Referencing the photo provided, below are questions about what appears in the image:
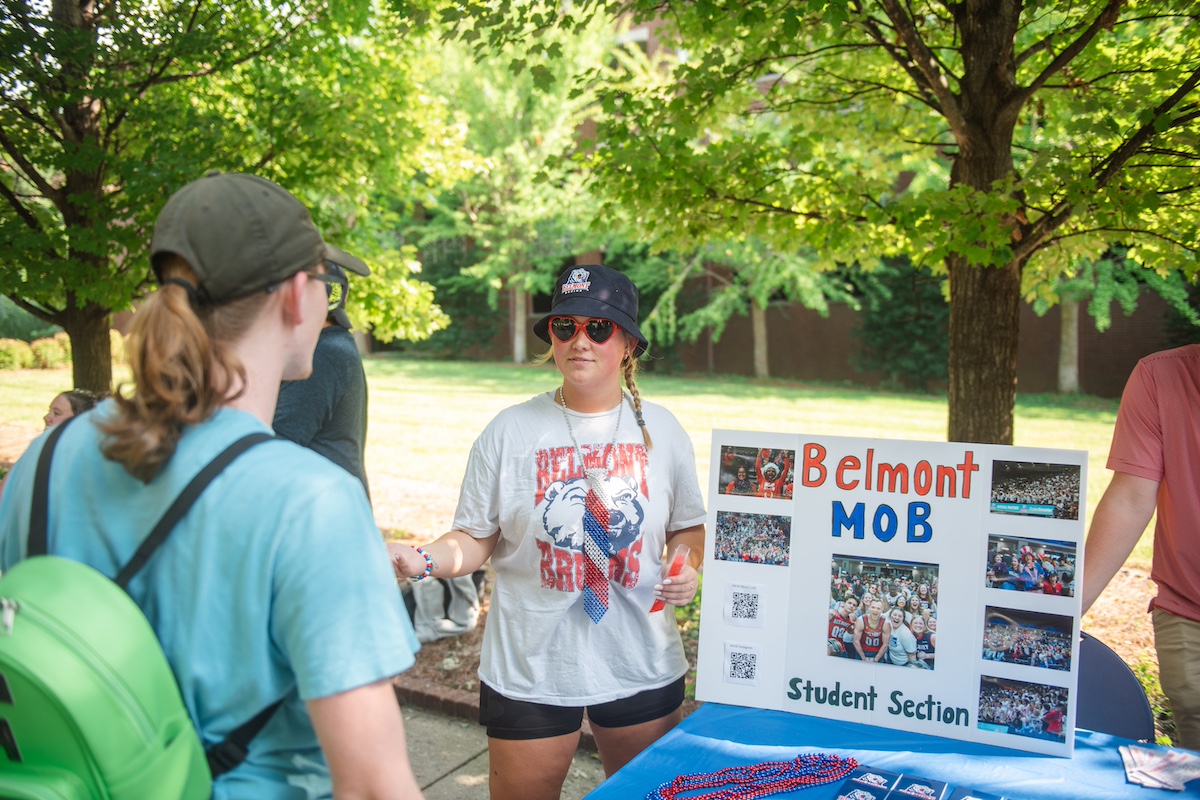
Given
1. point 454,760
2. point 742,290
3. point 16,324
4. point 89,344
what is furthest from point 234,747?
point 16,324

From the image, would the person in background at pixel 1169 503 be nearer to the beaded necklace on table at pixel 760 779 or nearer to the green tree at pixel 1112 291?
the beaded necklace on table at pixel 760 779

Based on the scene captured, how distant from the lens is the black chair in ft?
8.05

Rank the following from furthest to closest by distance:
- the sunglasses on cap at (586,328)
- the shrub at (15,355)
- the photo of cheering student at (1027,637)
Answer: the shrub at (15,355) → the sunglasses on cap at (586,328) → the photo of cheering student at (1027,637)

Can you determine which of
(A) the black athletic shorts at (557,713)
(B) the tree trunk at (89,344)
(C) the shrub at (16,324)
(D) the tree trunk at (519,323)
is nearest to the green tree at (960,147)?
(A) the black athletic shorts at (557,713)

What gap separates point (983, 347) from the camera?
4027mm

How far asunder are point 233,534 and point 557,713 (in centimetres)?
142

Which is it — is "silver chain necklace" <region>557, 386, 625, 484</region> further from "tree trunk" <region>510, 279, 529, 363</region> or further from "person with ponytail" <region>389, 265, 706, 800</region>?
"tree trunk" <region>510, 279, 529, 363</region>

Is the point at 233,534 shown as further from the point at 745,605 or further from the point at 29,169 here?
the point at 29,169

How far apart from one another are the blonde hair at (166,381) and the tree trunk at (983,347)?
355 cm

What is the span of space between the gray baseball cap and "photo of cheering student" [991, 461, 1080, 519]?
67.6 inches

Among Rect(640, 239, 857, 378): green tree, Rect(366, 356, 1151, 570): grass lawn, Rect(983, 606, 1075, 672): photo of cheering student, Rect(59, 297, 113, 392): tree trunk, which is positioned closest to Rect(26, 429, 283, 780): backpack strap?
Rect(983, 606, 1075, 672): photo of cheering student

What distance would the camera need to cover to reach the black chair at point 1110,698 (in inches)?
96.7

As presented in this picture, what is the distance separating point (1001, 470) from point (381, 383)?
67.1 feet

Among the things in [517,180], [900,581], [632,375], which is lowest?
[900,581]
